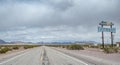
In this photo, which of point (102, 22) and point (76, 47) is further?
point (76, 47)

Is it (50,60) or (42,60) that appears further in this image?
(50,60)

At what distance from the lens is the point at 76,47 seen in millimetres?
87562

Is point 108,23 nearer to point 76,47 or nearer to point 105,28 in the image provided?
point 105,28

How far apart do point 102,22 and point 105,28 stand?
7.10 ft

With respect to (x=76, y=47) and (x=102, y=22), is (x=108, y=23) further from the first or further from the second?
(x=76, y=47)

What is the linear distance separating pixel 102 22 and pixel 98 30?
3139mm

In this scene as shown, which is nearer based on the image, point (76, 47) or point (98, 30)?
point (98, 30)

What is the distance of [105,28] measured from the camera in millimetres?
74062

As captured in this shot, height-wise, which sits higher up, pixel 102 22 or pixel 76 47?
pixel 102 22

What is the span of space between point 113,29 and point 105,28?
2.45m

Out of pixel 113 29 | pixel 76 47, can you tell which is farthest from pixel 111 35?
pixel 76 47

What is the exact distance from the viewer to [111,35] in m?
74.9

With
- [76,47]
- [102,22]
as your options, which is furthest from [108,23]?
[76,47]

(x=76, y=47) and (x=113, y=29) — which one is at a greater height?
(x=113, y=29)
